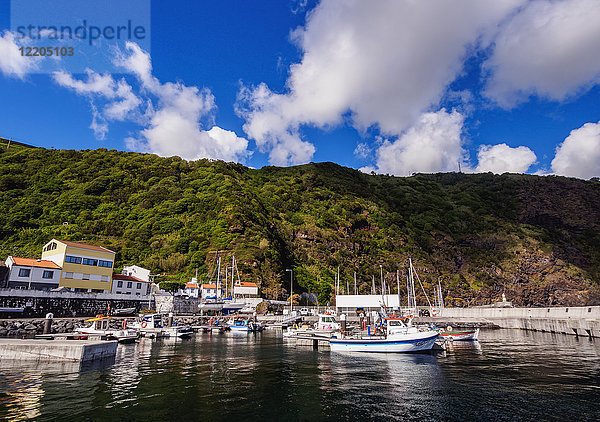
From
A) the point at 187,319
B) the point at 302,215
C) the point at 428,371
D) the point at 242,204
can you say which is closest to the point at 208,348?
the point at 428,371

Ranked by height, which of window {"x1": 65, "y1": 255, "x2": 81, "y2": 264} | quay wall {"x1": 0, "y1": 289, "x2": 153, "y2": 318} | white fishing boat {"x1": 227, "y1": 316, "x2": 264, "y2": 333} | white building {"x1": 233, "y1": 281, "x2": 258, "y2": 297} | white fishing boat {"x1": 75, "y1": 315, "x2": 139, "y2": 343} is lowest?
white fishing boat {"x1": 227, "y1": 316, "x2": 264, "y2": 333}

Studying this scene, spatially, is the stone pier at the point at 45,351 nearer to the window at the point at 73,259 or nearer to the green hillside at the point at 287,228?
the window at the point at 73,259

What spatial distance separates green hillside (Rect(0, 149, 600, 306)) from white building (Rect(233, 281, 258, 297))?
5620mm

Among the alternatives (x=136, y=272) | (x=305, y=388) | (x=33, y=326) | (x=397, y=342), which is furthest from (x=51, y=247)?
(x=397, y=342)

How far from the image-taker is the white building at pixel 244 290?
87438mm

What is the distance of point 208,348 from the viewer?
38.8 m

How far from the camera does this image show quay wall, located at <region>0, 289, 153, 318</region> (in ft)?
160

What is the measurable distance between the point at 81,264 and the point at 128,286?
12.2 meters

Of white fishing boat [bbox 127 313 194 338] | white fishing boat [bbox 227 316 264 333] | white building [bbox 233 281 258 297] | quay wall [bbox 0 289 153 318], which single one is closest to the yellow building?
quay wall [bbox 0 289 153 318]

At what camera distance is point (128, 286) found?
71.3 meters

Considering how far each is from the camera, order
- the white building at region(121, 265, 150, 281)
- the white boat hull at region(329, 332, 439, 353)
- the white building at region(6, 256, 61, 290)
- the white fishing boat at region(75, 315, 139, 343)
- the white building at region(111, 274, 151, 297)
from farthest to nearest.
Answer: the white building at region(121, 265, 150, 281) < the white building at region(111, 274, 151, 297) < the white building at region(6, 256, 61, 290) < the white fishing boat at region(75, 315, 139, 343) < the white boat hull at region(329, 332, 439, 353)

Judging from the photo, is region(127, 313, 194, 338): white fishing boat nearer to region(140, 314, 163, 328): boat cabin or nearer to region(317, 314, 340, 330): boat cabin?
region(140, 314, 163, 328): boat cabin

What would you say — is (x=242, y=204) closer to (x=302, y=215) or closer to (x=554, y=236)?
(x=302, y=215)

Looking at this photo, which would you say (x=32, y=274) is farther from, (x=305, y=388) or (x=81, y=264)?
(x=305, y=388)
